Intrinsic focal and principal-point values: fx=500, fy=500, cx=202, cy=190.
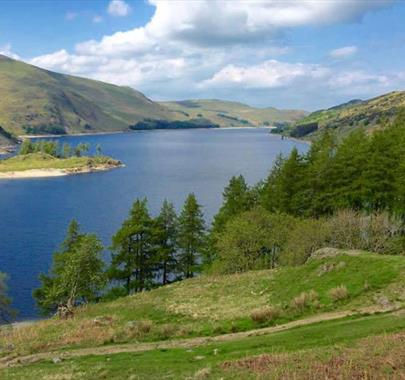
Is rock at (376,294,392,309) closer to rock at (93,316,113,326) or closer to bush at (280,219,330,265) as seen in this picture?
rock at (93,316,113,326)

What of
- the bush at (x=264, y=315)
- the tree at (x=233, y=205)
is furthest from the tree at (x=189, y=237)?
the bush at (x=264, y=315)

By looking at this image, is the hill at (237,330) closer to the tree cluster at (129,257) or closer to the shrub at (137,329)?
the shrub at (137,329)

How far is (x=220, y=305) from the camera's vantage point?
3909 centimetres

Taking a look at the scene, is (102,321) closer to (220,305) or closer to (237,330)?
(220,305)

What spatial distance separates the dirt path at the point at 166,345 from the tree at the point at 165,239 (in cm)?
4168

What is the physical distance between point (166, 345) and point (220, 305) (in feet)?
33.0

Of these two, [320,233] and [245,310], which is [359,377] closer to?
[245,310]

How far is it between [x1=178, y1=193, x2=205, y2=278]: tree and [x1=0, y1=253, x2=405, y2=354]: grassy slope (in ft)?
95.9

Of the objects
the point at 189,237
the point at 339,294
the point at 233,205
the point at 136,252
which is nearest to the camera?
the point at 339,294

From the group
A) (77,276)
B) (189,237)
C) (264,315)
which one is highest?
(264,315)

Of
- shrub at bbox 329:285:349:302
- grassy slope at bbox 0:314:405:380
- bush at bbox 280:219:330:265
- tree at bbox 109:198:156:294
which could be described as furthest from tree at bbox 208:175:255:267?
grassy slope at bbox 0:314:405:380

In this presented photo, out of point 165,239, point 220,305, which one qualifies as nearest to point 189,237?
point 165,239

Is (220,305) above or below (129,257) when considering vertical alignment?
above

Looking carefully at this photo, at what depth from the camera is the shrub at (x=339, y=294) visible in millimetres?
34094
